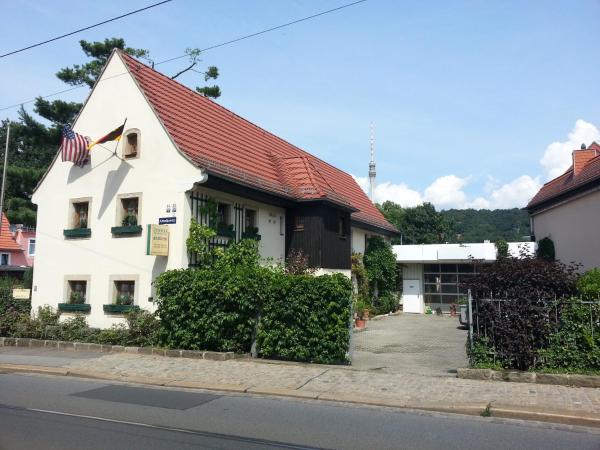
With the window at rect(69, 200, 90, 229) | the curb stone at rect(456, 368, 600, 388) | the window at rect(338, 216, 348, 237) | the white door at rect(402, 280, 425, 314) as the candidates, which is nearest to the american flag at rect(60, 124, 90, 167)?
the window at rect(69, 200, 90, 229)

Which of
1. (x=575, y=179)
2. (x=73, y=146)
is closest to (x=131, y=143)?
(x=73, y=146)

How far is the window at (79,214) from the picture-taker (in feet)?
59.6

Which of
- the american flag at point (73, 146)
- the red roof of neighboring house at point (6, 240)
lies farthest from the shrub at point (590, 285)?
the red roof of neighboring house at point (6, 240)

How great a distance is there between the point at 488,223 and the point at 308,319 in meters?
91.2

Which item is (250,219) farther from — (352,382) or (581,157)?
(581,157)

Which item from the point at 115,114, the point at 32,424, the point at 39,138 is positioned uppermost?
the point at 39,138

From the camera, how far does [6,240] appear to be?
4400cm

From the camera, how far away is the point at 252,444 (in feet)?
20.8

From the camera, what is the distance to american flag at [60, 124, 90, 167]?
17.4 m

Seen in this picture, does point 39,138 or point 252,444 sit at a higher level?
point 39,138

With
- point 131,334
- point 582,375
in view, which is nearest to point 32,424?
point 131,334

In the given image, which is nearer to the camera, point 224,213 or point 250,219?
point 224,213

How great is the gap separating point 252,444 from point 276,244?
13.6 metres

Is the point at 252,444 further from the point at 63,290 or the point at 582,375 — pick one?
the point at 63,290
